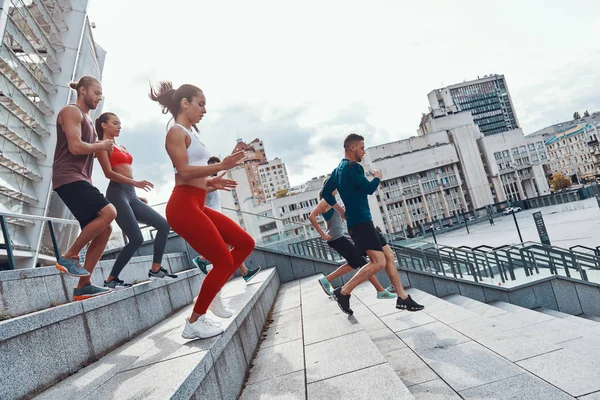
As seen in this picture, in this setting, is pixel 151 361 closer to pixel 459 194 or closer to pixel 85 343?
pixel 85 343

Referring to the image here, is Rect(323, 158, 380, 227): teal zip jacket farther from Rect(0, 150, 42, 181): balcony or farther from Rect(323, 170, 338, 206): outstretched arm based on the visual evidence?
Rect(0, 150, 42, 181): balcony

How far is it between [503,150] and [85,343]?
358 ft

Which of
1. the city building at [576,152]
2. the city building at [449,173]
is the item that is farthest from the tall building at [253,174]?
the city building at [576,152]

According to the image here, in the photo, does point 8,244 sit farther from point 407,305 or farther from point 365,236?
point 407,305

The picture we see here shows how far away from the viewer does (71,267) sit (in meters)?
3.53

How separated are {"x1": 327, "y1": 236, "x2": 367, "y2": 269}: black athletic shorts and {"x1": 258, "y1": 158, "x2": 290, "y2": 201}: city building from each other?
135m

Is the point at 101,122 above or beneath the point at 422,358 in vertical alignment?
above

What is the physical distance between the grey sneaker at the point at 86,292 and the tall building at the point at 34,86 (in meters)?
12.1

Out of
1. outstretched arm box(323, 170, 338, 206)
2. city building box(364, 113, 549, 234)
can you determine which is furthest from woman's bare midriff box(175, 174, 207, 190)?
city building box(364, 113, 549, 234)

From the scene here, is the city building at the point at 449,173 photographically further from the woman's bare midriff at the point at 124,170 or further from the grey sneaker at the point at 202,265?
the woman's bare midriff at the point at 124,170

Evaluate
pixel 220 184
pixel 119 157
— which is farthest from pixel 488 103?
pixel 220 184

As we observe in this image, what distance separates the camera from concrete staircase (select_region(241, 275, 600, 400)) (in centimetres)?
267

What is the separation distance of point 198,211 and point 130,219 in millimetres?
1827

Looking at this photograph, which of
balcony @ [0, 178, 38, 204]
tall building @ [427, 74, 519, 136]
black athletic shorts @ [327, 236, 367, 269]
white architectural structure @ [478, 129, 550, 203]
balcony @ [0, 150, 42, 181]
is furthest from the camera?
tall building @ [427, 74, 519, 136]
